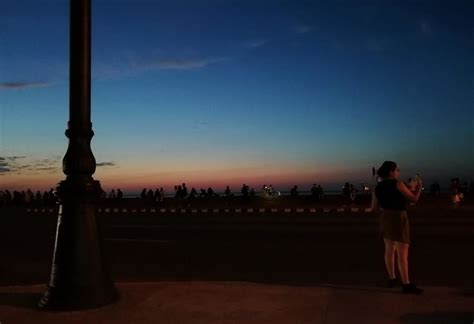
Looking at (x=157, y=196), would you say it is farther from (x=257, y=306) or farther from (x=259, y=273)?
(x=257, y=306)

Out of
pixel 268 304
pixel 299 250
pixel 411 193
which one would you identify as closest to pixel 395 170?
pixel 411 193

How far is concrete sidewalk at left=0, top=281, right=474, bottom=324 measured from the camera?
6.84 metres

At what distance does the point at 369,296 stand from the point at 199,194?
143ft

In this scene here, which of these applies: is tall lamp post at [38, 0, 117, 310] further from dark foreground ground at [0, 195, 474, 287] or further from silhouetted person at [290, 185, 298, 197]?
silhouetted person at [290, 185, 298, 197]

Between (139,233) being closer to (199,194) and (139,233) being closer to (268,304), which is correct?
(268,304)

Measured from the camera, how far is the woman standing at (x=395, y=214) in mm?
8266

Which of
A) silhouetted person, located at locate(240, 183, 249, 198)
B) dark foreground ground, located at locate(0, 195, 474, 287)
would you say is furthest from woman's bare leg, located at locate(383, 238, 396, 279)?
silhouetted person, located at locate(240, 183, 249, 198)

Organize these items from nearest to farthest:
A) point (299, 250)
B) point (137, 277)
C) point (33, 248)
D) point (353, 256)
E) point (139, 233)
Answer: point (137, 277), point (353, 256), point (299, 250), point (33, 248), point (139, 233)

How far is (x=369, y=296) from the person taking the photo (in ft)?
26.1

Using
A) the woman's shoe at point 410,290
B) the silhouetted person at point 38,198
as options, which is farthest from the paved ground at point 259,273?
the silhouetted person at point 38,198

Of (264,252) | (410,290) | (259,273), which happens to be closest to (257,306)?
(410,290)

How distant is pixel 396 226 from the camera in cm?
833

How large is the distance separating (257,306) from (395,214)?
2.26 metres

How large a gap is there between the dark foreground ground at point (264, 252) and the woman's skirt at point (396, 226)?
173 centimetres
